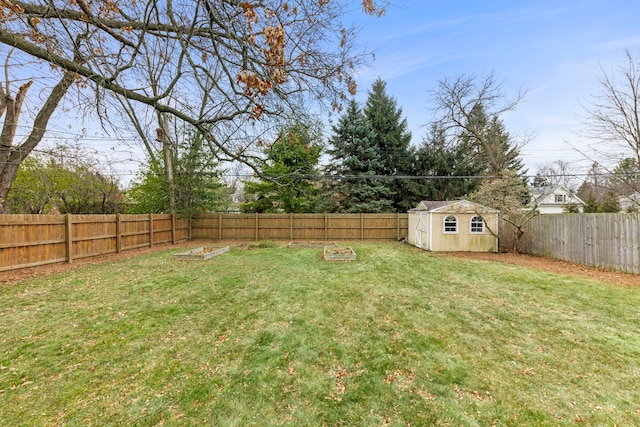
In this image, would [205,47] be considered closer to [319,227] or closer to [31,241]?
[31,241]

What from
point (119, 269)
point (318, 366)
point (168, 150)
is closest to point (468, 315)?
point (318, 366)

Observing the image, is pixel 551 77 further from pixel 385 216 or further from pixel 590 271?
pixel 385 216

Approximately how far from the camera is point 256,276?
6.23m

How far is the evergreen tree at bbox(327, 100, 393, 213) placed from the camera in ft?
56.5

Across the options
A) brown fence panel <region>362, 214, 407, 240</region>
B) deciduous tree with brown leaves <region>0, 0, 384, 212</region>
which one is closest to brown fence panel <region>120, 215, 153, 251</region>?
deciduous tree with brown leaves <region>0, 0, 384, 212</region>

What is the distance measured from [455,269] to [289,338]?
Result: 18.6 feet

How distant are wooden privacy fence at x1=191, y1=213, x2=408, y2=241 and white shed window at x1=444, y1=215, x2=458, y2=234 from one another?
355cm

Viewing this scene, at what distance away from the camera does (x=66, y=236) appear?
296 inches

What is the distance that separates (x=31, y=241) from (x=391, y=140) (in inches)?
678

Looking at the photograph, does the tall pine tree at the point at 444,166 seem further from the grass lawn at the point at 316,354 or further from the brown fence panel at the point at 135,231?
the brown fence panel at the point at 135,231

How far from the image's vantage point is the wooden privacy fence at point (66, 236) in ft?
20.7

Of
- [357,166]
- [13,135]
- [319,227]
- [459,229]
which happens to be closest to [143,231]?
[13,135]

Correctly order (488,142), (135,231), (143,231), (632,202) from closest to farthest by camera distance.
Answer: (135,231), (143,231), (632,202), (488,142)

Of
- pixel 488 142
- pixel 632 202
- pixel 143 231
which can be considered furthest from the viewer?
pixel 488 142
